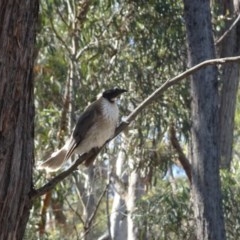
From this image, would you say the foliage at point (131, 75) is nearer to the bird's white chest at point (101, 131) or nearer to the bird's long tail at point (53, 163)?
the bird's white chest at point (101, 131)

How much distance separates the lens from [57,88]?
31.7 ft

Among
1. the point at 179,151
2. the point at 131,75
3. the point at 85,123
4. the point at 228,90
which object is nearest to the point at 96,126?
the point at 85,123

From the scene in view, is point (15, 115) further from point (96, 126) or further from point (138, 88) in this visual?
point (138, 88)

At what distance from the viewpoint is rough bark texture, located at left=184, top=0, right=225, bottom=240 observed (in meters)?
7.15

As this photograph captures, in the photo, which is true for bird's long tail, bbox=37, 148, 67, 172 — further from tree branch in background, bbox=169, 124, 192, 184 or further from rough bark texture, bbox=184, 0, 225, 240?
tree branch in background, bbox=169, 124, 192, 184

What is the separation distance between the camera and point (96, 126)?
246 inches

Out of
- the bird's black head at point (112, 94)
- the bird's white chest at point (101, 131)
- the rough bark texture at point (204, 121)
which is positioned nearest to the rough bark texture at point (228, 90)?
the rough bark texture at point (204, 121)

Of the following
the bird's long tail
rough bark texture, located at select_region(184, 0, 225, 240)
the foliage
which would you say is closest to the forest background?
the foliage

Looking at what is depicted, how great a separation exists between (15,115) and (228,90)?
7.11 metres

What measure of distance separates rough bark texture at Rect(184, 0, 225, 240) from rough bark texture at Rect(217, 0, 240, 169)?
2.13m

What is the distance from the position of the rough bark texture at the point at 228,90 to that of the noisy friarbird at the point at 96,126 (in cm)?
318

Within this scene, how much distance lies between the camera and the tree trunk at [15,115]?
2605 mm

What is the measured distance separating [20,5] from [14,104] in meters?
0.32

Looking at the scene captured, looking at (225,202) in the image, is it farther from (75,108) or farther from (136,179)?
(136,179)
